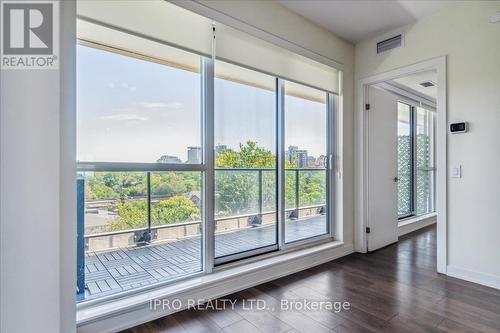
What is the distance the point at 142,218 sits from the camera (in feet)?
7.25

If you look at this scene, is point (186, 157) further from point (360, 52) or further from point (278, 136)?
point (360, 52)

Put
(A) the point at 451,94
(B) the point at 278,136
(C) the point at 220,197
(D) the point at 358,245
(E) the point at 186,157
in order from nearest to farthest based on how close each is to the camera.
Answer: (E) the point at 186,157 < (C) the point at 220,197 < (A) the point at 451,94 < (B) the point at 278,136 < (D) the point at 358,245

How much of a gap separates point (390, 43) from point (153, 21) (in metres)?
2.89

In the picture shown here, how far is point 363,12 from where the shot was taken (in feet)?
9.74

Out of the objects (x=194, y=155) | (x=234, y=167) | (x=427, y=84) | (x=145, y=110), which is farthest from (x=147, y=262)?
(x=427, y=84)

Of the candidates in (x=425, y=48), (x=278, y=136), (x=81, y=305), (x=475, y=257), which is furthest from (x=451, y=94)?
(x=81, y=305)

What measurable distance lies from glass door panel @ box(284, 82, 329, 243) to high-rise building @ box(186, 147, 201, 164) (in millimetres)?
1178

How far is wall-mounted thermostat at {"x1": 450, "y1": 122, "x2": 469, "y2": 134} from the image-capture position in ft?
9.04

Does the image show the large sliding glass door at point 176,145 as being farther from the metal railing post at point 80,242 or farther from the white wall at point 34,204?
the white wall at point 34,204

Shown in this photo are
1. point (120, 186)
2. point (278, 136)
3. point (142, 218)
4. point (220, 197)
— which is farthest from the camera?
point (278, 136)

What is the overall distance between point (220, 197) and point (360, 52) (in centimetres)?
285

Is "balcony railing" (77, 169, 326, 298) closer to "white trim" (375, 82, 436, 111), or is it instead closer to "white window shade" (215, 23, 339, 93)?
"white window shade" (215, 23, 339, 93)

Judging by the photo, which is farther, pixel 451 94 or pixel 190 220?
pixel 451 94

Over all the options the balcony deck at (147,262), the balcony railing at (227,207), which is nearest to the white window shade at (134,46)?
the balcony railing at (227,207)
